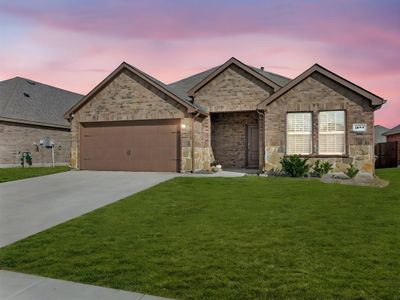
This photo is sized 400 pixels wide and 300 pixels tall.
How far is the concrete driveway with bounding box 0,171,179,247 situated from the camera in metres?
7.29

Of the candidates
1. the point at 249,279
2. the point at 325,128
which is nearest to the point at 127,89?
the point at 325,128

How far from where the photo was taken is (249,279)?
4168 mm

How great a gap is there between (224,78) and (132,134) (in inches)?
238

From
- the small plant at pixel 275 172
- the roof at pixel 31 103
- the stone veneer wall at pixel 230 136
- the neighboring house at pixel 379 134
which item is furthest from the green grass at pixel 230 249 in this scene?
the neighboring house at pixel 379 134

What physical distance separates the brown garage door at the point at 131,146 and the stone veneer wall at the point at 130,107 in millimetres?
371

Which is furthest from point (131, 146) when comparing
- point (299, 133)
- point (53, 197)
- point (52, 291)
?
point (52, 291)

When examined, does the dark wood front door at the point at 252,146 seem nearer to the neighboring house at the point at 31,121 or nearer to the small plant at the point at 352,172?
the small plant at the point at 352,172

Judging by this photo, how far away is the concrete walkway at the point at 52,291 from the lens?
3.75 m

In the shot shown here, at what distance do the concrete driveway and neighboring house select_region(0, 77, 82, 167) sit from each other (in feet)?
37.0

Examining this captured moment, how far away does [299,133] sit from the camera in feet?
52.7

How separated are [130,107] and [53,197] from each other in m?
8.09

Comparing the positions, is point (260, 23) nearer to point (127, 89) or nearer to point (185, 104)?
point (185, 104)

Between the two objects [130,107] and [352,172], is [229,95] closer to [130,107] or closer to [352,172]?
[130,107]

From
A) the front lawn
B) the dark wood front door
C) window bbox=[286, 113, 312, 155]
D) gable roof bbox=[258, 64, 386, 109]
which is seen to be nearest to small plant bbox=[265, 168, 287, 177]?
window bbox=[286, 113, 312, 155]
